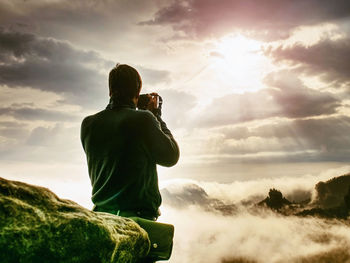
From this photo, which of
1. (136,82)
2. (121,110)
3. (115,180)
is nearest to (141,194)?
(115,180)

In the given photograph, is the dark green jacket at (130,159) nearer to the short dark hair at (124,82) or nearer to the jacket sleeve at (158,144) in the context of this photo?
the jacket sleeve at (158,144)

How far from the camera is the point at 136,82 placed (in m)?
3.88

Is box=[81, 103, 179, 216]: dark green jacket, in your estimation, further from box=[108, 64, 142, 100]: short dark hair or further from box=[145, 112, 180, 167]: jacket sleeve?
box=[108, 64, 142, 100]: short dark hair

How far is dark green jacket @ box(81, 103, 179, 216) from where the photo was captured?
133 inches

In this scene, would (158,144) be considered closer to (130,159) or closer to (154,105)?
(130,159)

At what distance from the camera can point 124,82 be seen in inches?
152

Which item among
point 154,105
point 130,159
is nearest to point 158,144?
point 130,159

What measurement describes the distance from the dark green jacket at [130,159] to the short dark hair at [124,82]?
0.27 metres

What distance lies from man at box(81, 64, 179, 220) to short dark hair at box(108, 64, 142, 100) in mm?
13

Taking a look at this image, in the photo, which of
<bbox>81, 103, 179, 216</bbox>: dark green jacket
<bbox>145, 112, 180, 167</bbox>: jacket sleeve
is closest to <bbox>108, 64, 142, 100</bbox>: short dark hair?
<bbox>81, 103, 179, 216</bbox>: dark green jacket

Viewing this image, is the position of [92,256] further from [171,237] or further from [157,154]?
[157,154]

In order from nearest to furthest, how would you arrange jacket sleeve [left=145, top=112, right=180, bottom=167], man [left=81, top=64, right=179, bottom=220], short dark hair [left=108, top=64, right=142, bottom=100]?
man [left=81, top=64, right=179, bottom=220] < jacket sleeve [left=145, top=112, right=180, bottom=167] < short dark hair [left=108, top=64, right=142, bottom=100]

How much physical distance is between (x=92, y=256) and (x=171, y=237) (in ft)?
3.77

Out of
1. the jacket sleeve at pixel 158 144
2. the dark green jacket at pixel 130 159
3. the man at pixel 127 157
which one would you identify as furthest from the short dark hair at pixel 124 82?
the jacket sleeve at pixel 158 144
